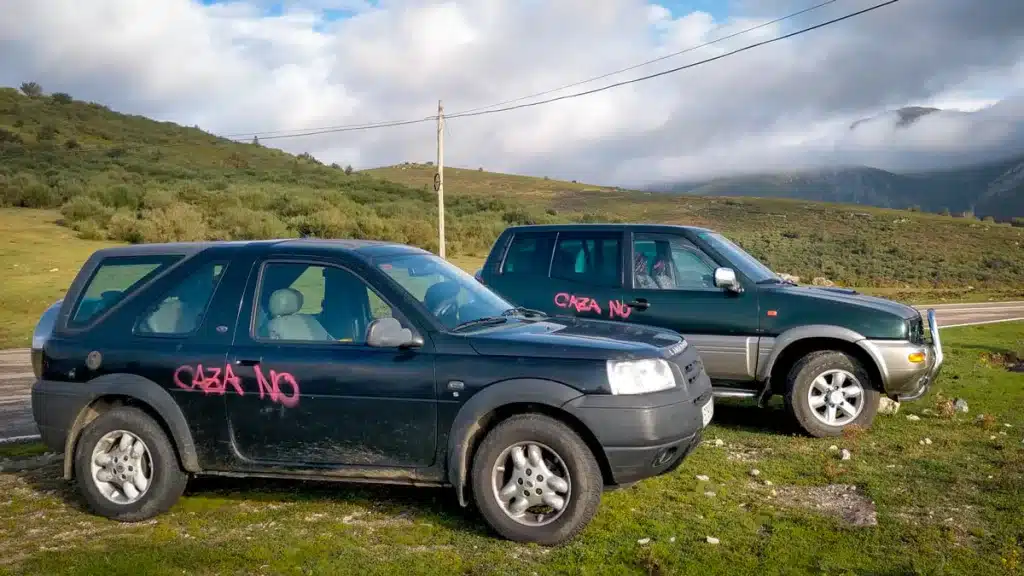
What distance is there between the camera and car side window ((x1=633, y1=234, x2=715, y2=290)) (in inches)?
320

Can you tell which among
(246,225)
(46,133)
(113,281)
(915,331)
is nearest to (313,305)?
(113,281)

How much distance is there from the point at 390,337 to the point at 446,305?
0.62m

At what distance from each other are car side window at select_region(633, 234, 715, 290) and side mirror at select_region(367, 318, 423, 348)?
3.74 meters

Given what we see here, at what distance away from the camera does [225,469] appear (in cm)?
539

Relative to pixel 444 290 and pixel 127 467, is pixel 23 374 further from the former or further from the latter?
pixel 444 290

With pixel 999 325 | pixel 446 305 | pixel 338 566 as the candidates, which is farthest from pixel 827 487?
pixel 999 325

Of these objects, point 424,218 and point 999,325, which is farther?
point 424,218

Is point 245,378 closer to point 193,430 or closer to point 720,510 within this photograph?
point 193,430

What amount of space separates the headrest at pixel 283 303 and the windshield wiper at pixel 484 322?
1.10m

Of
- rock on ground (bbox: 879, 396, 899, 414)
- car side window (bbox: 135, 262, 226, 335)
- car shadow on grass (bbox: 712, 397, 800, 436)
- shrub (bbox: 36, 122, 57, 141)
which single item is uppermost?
shrub (bbox: 36, 122, 57, 141)

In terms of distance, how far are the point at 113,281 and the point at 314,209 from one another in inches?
1423

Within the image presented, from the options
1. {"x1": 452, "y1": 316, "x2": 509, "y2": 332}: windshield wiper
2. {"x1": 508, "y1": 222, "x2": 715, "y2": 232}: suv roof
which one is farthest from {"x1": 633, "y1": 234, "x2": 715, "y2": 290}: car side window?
{"x1": 452, "y1": 316, "x2": 509, "y2": 332}: windshield wiper

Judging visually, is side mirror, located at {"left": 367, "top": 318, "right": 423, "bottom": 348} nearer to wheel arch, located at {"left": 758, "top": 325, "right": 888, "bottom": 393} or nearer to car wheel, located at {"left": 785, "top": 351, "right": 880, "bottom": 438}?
wheel arch, located at {"left": 758, "top": 325, "right": 888, "bottom": 393}

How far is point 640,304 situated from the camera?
8.17m
